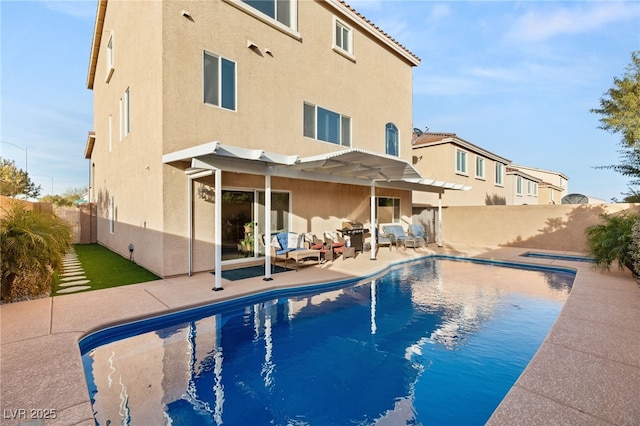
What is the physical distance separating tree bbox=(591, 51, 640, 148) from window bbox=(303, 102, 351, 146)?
551 inches

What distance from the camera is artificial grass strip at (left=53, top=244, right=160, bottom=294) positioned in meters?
8.67

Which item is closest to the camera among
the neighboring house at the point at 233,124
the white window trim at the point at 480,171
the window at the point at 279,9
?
the neighboring house at the point at 233,124

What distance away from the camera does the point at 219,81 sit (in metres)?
10.0

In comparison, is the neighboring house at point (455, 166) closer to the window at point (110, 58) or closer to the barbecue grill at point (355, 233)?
the barbecue grill at point (355, 233)

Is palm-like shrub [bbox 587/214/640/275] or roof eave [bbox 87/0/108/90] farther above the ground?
roof eave [bbox 87/0/108/90]

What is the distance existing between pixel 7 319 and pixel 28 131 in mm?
26875

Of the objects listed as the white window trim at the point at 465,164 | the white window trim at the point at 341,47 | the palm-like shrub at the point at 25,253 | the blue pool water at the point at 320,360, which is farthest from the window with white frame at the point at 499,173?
the palm-like shrub at the point at 25,253

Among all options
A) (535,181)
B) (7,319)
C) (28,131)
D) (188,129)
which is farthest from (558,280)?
(28,131)

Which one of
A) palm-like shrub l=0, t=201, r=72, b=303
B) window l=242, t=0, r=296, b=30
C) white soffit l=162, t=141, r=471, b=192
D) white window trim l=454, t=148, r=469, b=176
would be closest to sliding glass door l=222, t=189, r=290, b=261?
white soffit l=162, t=141, r=471, b=192

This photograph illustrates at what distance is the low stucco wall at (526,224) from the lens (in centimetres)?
1627

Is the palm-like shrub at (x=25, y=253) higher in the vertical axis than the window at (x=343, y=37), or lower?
lower

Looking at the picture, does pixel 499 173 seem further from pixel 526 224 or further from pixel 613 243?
pixel 613 243

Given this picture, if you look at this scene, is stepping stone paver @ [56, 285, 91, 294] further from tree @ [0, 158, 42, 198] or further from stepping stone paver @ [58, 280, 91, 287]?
tree @ [0, 158, 42, 198]

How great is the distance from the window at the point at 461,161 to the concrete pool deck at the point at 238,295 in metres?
13.7
